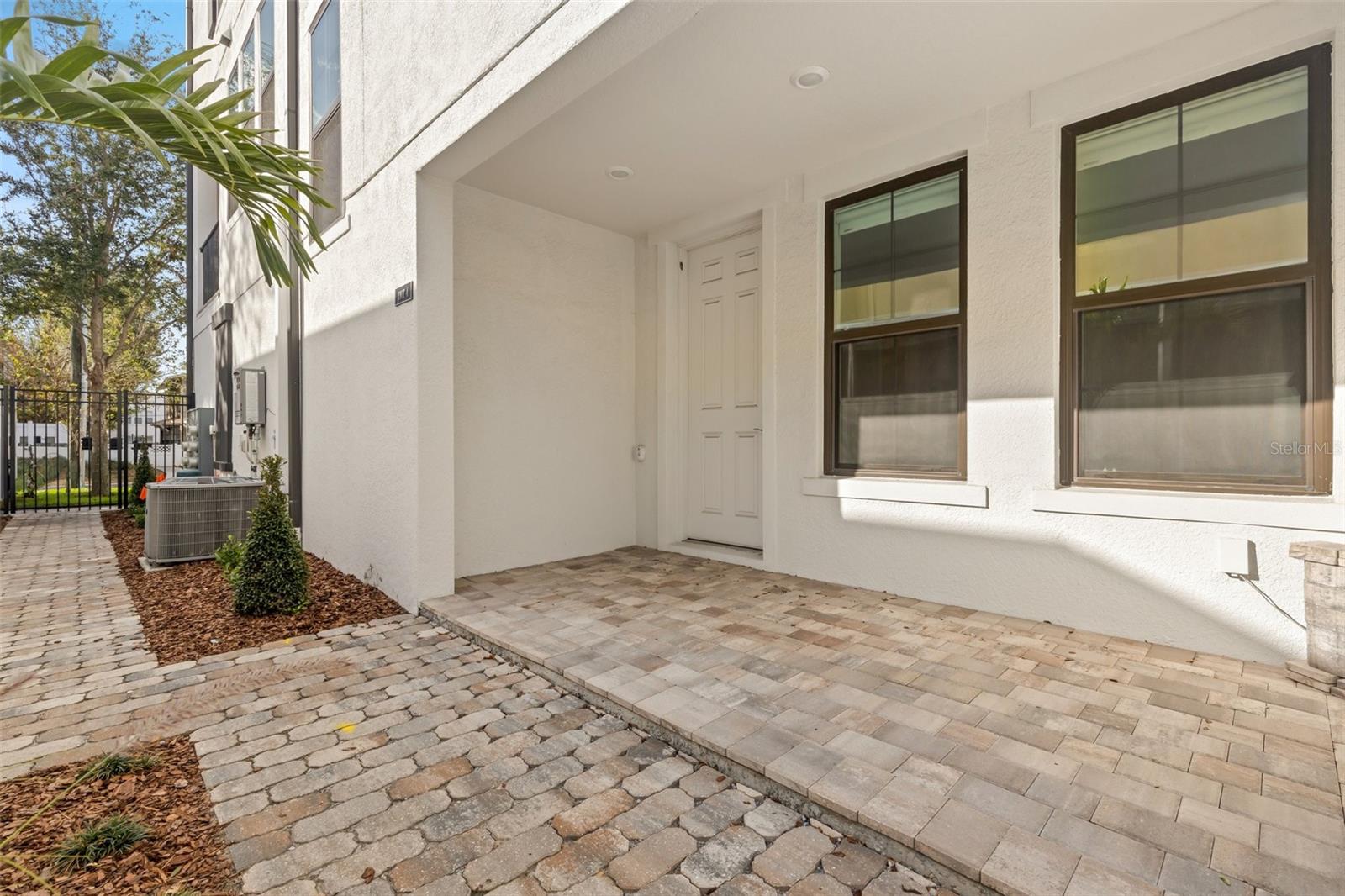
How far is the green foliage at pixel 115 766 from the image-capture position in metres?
2.06

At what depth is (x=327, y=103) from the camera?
17.6 feet

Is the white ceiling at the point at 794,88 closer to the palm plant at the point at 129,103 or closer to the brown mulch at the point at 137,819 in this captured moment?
the palm plant at the point at 129,103

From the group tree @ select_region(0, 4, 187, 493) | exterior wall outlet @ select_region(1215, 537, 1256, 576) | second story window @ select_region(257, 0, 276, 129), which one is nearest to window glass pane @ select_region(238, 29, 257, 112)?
second story window @ select_region(257, 0, 276, 129)

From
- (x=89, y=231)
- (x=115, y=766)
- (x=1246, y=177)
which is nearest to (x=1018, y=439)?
(x=1246, y=177)

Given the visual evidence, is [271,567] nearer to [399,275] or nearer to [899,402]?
[399,275]

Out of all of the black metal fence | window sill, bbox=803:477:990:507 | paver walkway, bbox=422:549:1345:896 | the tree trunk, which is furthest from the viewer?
the tree trunk

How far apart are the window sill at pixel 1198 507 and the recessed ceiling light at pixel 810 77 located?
2477mm

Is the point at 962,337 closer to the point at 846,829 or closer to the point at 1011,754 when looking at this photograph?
the point at 1011,754

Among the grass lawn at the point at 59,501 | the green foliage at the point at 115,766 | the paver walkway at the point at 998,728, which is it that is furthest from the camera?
the grass lawn at the point at 59,501

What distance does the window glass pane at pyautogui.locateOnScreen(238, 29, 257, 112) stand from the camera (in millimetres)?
7246

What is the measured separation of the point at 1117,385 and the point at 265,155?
3.85 meters

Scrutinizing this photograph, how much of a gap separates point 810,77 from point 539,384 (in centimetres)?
290

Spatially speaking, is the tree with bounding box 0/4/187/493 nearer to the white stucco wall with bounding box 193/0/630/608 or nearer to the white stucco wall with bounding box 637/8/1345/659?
the white stucco wall with bounding box 193/0/630/608

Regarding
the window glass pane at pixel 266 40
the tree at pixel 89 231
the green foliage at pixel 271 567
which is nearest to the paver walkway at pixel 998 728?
the green foliage at pixel 271 567
